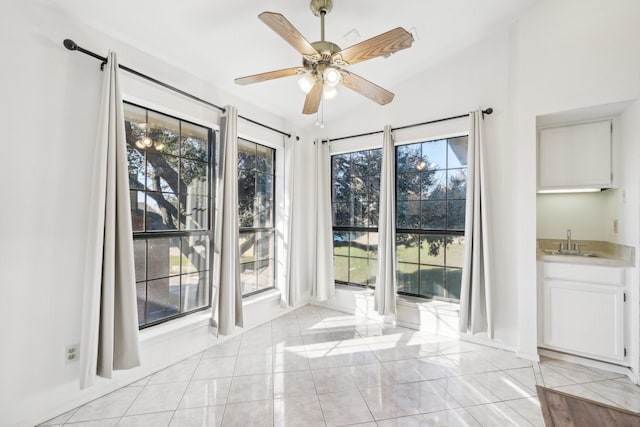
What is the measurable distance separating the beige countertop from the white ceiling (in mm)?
2355

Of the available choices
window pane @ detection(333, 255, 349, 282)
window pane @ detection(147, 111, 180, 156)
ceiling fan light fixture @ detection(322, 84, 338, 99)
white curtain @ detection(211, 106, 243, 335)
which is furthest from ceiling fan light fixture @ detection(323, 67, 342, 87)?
window pane @ detection(333, 255, 349, 282)

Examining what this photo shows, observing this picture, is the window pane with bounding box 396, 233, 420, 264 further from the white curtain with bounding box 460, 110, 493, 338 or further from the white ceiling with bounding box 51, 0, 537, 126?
the white ceiling with bounding box 51, 0, 537, 126

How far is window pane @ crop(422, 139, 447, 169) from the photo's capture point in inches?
134

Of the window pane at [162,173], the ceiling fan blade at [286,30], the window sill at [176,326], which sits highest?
the ceiling fan blade at [286,30]

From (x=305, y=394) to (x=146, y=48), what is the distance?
3.10m

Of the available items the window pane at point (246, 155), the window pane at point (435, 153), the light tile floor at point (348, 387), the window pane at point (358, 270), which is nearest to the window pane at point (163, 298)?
the light tile floor at point (348, 387)

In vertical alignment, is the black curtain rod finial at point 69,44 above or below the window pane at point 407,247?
above

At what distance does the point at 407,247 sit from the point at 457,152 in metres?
1.28

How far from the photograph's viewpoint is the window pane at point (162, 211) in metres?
2.56

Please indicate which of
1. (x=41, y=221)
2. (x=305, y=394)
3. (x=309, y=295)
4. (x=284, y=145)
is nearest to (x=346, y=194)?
(x=284, y=145)

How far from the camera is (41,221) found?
1875mm

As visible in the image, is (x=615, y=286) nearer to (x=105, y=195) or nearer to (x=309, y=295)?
(x=309, y=295)

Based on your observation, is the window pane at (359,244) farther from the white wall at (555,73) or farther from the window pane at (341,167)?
the white wall at (555,73)

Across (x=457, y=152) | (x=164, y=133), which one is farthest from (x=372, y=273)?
(x=164, y=133)
